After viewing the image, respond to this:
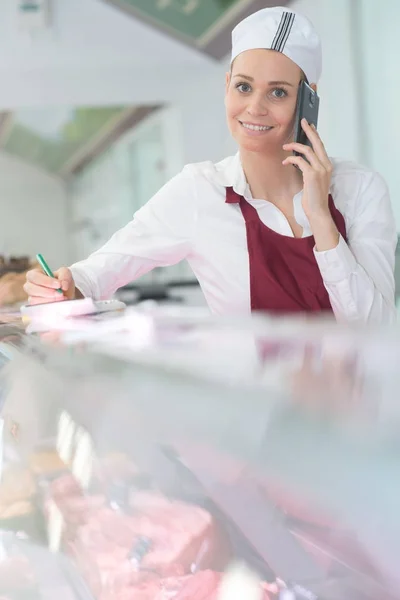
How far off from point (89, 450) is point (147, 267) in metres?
0.76

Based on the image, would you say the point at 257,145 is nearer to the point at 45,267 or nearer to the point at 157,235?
the point at 157,235

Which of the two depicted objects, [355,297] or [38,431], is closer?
[38,431]

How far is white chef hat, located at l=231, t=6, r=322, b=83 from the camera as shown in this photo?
1204 millimetres

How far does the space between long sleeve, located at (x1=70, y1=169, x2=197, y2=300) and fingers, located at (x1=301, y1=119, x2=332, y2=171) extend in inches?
8.8

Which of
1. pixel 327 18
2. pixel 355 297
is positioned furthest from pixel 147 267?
pixel 327 18

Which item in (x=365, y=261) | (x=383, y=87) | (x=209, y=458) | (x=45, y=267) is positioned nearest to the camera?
(x=209, y=458)

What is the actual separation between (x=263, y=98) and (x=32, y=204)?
26.2ft

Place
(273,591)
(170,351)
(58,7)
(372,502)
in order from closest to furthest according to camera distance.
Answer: (372,502), (273,591), (170,351), (58,7)

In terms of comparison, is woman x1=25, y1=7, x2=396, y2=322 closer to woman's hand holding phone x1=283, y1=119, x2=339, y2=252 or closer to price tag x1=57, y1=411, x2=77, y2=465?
woman's hand holding phone x1=283, y1=119, x2=339, y2=252

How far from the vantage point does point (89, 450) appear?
58 cm

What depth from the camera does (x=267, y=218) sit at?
1257 mm

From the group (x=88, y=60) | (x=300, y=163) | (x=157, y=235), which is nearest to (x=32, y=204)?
(x=88, y=60)

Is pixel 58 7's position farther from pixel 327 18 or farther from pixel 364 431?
pixel 364 431

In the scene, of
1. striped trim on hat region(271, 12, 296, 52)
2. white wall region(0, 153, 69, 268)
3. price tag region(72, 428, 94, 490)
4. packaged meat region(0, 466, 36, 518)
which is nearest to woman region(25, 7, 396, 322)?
striped trim on hat region(271, 12, 296, 52)
